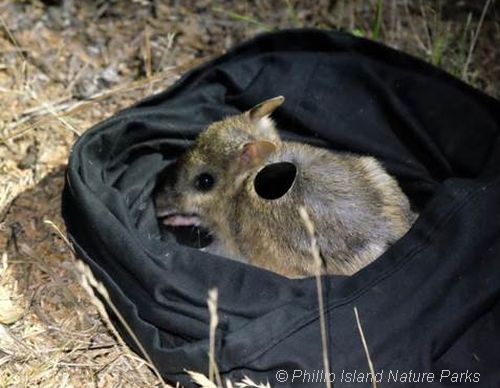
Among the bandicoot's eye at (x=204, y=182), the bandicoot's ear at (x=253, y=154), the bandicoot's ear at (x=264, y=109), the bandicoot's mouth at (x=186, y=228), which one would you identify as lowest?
the bandicoot's mouth at (x=186, y=228)

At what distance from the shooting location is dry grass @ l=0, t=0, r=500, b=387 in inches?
169

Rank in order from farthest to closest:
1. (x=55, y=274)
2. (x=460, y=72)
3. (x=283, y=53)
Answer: (x=460, y=72) → (x=283, y=53) → (x=55, y=274)

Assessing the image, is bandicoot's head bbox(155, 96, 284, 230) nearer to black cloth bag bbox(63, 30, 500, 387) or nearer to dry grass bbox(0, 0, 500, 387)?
black cloth bag bbox(63, 30, 500, 387)

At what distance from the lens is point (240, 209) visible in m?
4.70

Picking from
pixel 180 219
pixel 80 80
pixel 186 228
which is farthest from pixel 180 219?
pixel 80 80

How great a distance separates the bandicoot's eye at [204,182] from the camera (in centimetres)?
484

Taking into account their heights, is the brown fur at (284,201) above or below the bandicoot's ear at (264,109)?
below

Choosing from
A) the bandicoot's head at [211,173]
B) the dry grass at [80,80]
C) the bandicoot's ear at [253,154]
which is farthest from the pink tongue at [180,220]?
→ the dry grass at [80,80]

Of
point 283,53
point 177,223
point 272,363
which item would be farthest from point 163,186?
point 272,363

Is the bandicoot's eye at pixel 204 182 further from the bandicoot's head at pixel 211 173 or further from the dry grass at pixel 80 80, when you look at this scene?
the dry grass at pixel 80 80

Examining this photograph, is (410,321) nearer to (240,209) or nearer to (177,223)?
(240,209)

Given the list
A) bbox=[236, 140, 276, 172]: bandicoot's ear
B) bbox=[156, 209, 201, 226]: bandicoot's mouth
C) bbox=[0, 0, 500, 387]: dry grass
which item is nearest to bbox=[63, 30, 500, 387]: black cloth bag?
bbox=[156, 209, 201, 226]: bandicoot's mouth

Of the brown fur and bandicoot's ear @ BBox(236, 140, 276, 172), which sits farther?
bandicoot's ear @ BBox(236, 140, 276, 172)

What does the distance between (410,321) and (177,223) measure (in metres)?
1.55
